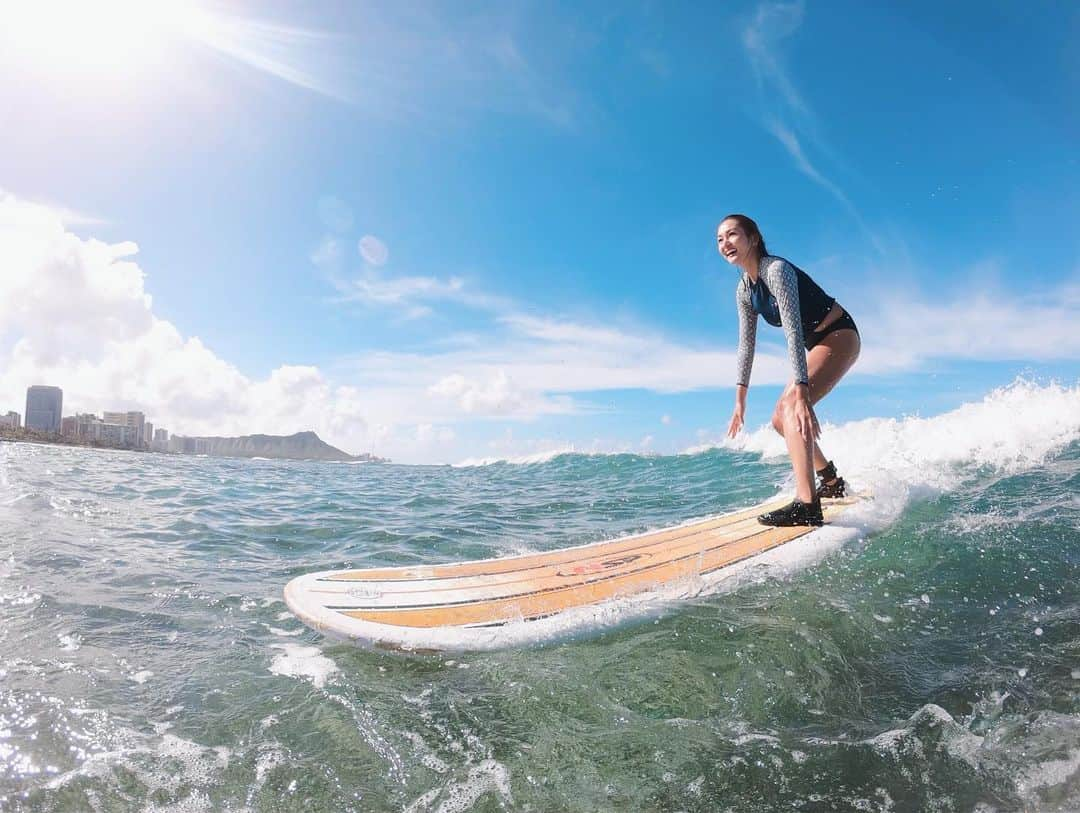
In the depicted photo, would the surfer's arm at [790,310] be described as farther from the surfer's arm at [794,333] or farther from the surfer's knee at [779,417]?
the surfer's knee at [779,417]

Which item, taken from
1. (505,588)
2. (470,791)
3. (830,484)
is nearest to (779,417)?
(830,484)

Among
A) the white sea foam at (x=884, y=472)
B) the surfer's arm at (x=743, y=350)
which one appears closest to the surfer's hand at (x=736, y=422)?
the surfer's arm at (x=743, y=350)

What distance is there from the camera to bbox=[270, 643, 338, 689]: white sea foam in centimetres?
270

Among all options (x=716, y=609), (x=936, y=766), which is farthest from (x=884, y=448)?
(x=936, y=766)

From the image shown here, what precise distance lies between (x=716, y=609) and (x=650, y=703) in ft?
3.66

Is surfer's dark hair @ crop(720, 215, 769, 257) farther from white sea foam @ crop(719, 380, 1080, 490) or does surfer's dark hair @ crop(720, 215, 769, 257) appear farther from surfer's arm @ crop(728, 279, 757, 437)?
white sea foam @ crop(719, 380, 1080, 490)

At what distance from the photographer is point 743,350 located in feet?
16.4

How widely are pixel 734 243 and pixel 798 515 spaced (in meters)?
2.29

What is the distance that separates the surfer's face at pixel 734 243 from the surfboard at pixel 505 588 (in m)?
2.31

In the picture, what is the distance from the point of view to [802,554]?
4.21 meters

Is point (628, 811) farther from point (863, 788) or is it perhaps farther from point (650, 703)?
point (863, 788)

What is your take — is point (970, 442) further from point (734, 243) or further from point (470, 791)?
point (470, 791)

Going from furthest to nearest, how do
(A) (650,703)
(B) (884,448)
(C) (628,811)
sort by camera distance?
(B) (884,448) < (A) (650,703) < (C) (628,811)

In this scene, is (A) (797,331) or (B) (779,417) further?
(B) (779,417)
